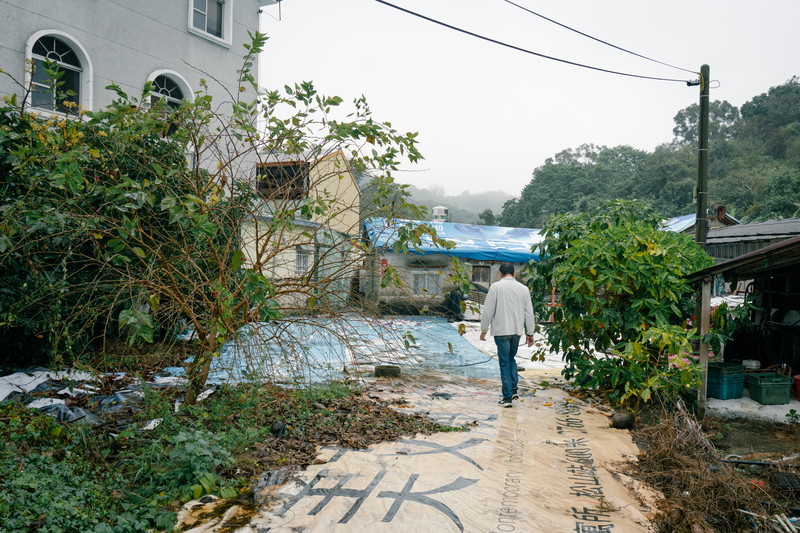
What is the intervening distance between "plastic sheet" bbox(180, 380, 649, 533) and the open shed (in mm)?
1911

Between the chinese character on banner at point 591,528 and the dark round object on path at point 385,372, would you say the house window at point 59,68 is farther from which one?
the chinese character on banner at point 591,528

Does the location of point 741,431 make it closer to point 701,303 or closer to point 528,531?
point 701,303

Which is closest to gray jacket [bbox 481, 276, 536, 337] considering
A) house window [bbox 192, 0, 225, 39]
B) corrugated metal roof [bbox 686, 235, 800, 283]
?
corrugated metal roof [bbox 686, 235, 800, 283]

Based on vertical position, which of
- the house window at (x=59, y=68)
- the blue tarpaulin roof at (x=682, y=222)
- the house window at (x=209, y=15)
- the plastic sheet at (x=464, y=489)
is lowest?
the plastic sheet at (x=464, y=489)

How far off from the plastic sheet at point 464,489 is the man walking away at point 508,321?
39.8 inches

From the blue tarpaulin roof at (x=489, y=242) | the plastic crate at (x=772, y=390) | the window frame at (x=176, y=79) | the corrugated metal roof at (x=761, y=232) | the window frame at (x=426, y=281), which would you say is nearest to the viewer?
the window frame at (x=426, y=281)

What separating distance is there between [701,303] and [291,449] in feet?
16.1

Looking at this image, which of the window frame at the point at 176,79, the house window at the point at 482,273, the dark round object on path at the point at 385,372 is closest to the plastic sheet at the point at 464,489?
the dark round object on path at the point at 385,372

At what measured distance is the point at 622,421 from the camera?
529cm

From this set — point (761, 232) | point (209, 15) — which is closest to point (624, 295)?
point (761, 232)

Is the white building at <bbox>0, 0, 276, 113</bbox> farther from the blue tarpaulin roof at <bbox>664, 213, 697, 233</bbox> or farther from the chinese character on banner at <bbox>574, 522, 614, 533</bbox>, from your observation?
the blue tarpaulin roof at <bbox>664, 213, 697, 233</bbox>

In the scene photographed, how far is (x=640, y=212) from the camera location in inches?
270

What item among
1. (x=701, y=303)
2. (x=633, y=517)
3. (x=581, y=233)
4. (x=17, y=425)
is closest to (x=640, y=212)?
(x=581, y=233)

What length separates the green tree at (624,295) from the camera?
5668mm
